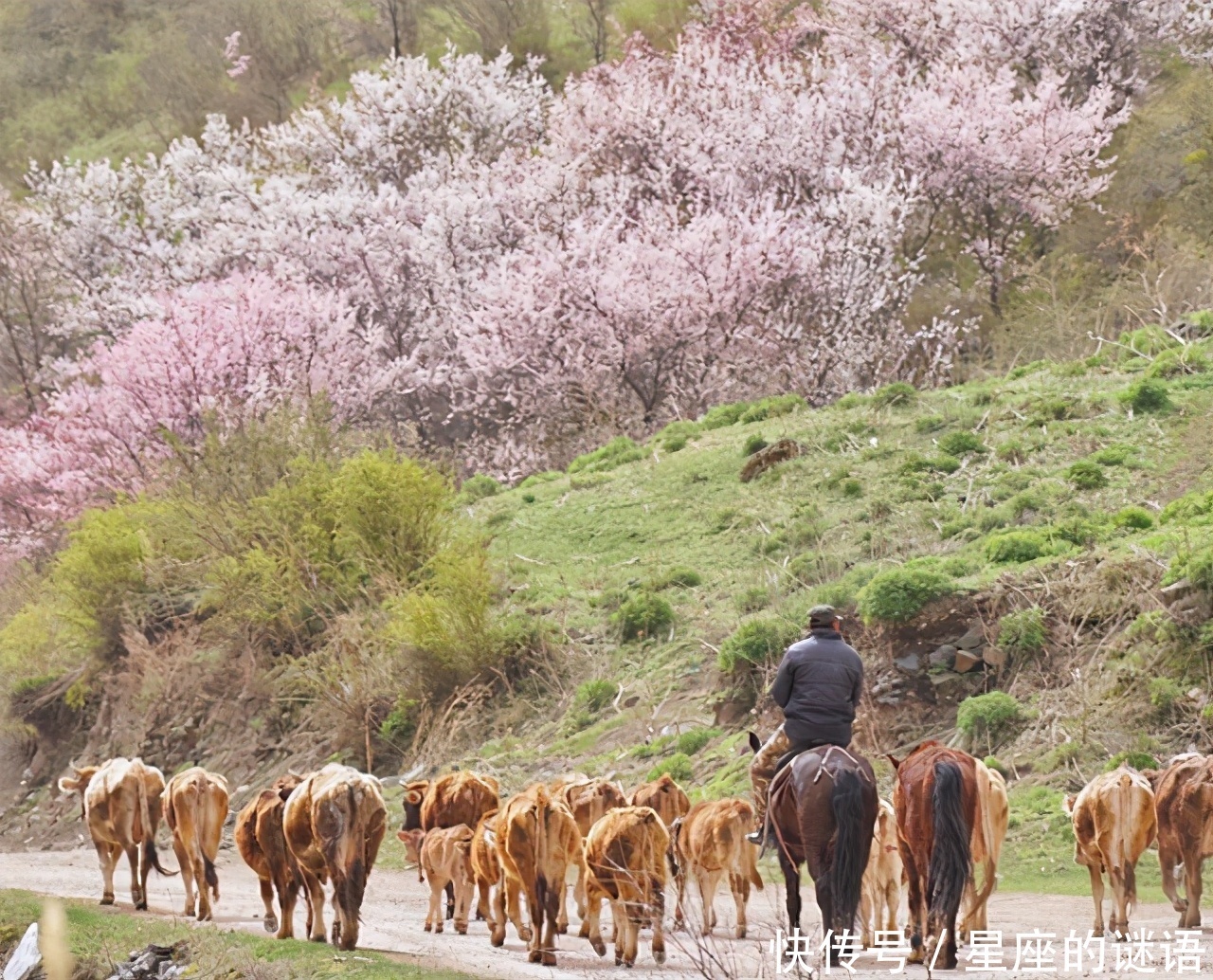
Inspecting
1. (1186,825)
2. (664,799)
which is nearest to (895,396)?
(664,799)

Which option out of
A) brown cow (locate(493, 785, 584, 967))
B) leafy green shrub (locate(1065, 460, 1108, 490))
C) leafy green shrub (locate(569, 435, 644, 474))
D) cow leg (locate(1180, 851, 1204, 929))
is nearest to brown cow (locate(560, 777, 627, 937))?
brown cow (locate(493, 785, 584, 967))

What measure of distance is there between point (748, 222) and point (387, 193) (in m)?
10.6

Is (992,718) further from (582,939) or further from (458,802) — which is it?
(582,939)

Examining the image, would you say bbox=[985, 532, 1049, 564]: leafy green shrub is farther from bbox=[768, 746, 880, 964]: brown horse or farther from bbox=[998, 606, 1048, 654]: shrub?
bbox=[768, 746, 880, 964]: brown horse

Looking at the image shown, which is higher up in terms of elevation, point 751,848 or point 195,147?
point 195,147

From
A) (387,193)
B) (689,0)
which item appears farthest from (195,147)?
(689,0)

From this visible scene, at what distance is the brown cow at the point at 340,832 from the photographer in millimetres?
11633

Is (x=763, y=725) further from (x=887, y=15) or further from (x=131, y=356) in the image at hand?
(x=887, y=15)

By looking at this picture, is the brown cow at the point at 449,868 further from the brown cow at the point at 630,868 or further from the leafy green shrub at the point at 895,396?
the leafy green shrub at the point at 895,396

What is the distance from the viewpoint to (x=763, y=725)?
64.4 feet

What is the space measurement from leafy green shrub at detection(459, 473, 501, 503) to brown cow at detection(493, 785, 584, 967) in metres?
21.2

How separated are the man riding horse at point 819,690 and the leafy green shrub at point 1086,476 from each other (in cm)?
1325

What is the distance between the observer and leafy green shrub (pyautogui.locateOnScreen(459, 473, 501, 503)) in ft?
107

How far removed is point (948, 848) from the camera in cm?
970
